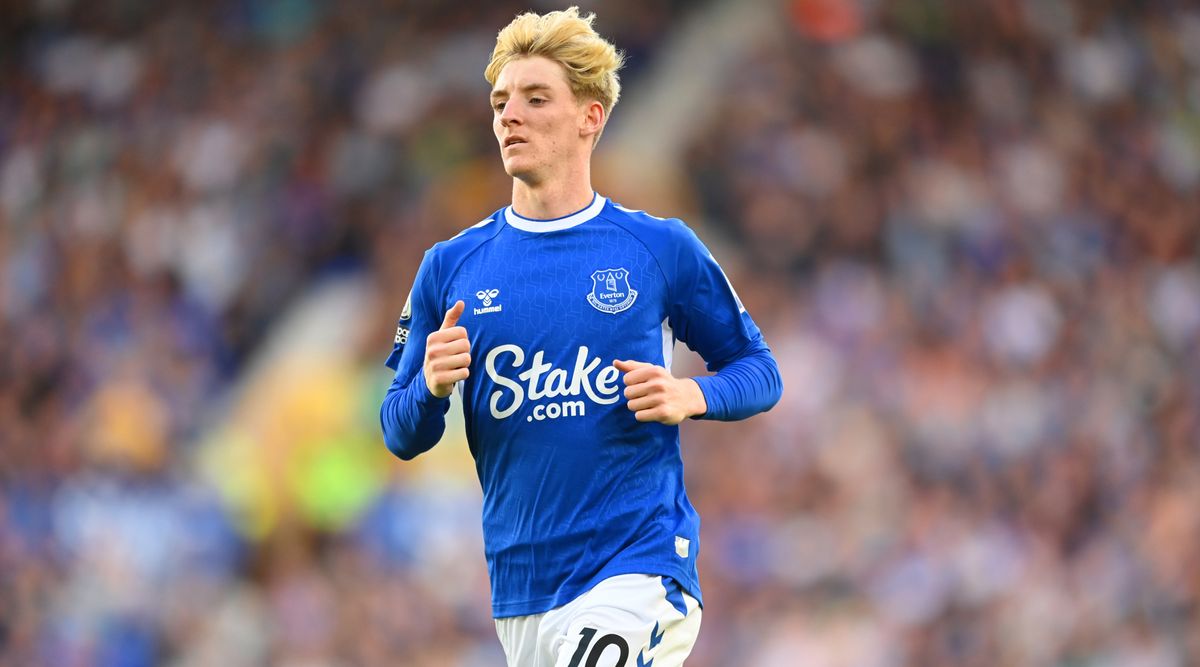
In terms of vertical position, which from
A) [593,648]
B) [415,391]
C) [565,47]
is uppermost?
[565,47]

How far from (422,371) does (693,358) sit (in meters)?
7.17

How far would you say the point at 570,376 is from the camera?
4496 millimetres

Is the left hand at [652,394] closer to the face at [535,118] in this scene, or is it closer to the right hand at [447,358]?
the right hand at [447,358]

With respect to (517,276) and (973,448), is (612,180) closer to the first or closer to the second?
(973,448)

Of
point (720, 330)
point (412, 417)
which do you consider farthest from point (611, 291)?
point (412, 417)

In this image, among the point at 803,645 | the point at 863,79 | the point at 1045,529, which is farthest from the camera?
the point at 863,79

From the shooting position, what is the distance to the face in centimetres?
461

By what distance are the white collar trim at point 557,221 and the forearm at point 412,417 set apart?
1.76ft

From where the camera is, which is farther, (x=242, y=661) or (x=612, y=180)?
(x=612, y=180)

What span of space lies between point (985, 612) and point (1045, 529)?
0.93 metres

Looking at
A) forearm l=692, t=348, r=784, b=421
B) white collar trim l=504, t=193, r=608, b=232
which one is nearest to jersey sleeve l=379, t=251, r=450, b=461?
white collar trim l=504, t=193, r=608, b=232

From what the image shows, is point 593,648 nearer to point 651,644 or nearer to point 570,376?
point 651,644

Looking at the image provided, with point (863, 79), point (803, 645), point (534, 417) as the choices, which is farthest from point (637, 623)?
point (863, 79)

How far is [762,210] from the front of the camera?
1213cm
